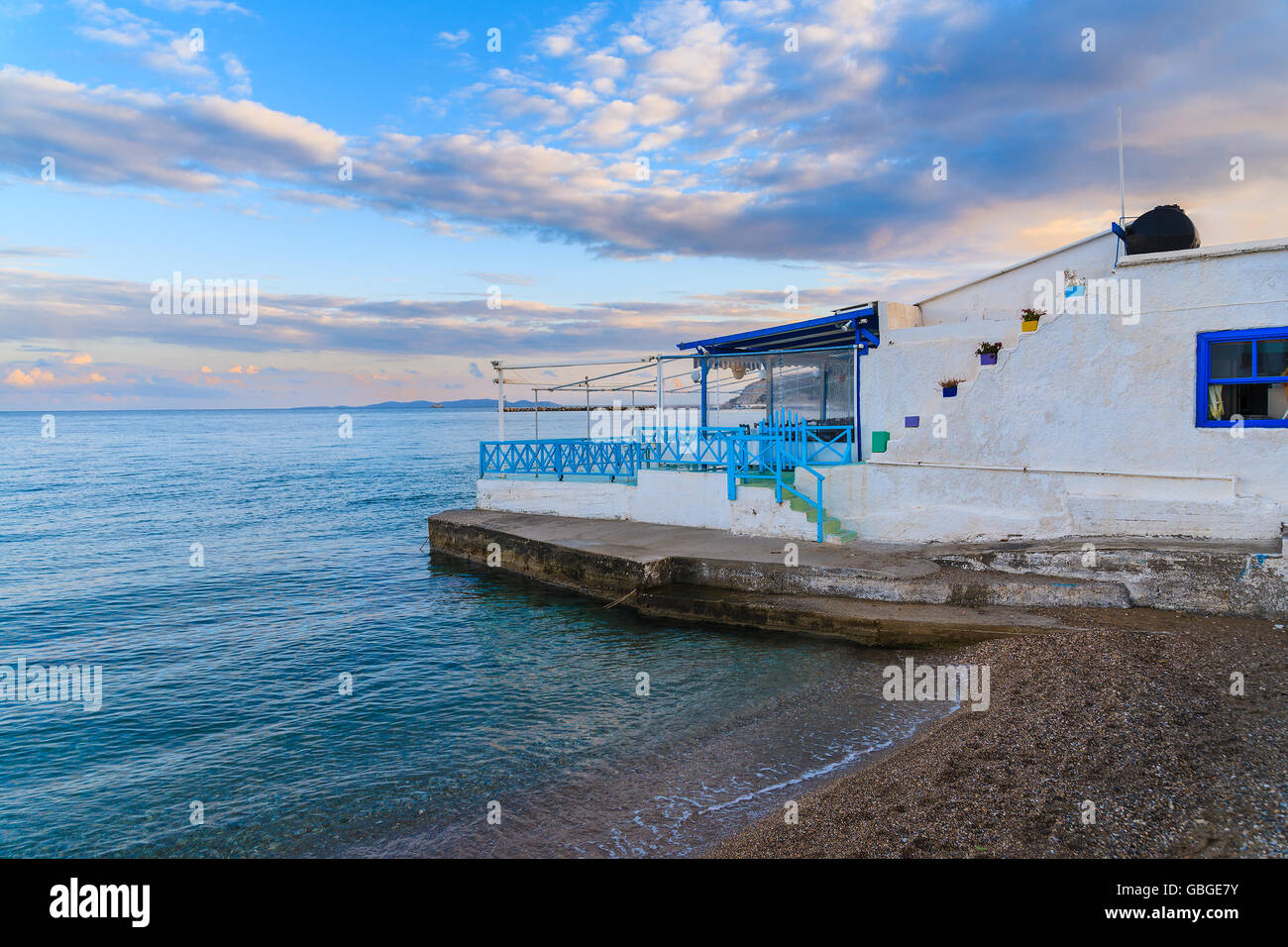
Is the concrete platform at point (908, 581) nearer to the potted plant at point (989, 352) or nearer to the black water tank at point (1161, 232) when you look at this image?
the potted plant at point (989, 352)

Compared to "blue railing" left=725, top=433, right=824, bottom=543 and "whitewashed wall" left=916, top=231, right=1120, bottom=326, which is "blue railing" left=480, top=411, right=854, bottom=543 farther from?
"whitewashed wall" left=916, top=231, right=1120, bottom=326

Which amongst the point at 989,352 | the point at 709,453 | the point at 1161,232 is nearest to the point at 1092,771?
the point at 989,352

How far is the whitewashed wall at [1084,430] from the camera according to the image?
458 inches

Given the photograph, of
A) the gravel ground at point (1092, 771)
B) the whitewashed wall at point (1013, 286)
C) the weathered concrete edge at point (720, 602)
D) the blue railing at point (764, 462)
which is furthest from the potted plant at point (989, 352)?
the gravel ground at point (1092, 771)

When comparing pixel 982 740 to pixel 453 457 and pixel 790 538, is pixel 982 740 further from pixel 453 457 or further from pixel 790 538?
pixel 453 457

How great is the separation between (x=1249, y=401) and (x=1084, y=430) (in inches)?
91.1

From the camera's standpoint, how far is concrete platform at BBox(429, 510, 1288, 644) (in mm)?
10805

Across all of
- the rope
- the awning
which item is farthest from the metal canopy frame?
the rope

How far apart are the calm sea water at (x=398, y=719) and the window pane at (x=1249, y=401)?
7.12m

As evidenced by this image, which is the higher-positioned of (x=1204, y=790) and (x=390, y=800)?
(x=1204, y=790)

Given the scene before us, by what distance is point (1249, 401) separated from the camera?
11.9 metres
